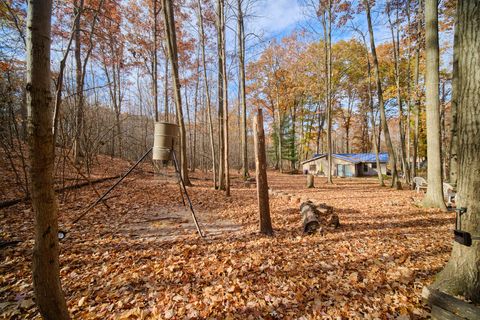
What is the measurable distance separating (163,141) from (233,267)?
401cm

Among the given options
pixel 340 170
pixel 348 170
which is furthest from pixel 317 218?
pixel 340 170

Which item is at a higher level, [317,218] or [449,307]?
[317,218]

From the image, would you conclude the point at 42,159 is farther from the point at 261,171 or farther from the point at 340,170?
the point at 340,170

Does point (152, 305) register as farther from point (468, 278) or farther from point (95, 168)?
point (95, 168)

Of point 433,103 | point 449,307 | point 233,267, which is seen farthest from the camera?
point 433,103

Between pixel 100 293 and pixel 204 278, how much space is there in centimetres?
144

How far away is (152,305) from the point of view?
243 centimetres

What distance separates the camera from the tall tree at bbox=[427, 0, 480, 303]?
7.07ft

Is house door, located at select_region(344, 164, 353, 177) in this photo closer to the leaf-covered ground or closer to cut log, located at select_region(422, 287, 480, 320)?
the leaf-covered ground

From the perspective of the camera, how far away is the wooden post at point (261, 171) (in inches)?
171

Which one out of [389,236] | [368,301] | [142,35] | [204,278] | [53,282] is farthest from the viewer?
[142,35]

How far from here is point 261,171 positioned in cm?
436

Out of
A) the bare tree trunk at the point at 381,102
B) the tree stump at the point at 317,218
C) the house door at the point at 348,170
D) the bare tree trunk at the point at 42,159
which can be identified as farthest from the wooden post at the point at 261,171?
the house door at the point at 348,170

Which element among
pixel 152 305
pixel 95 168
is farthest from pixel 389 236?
pixel 95 168
